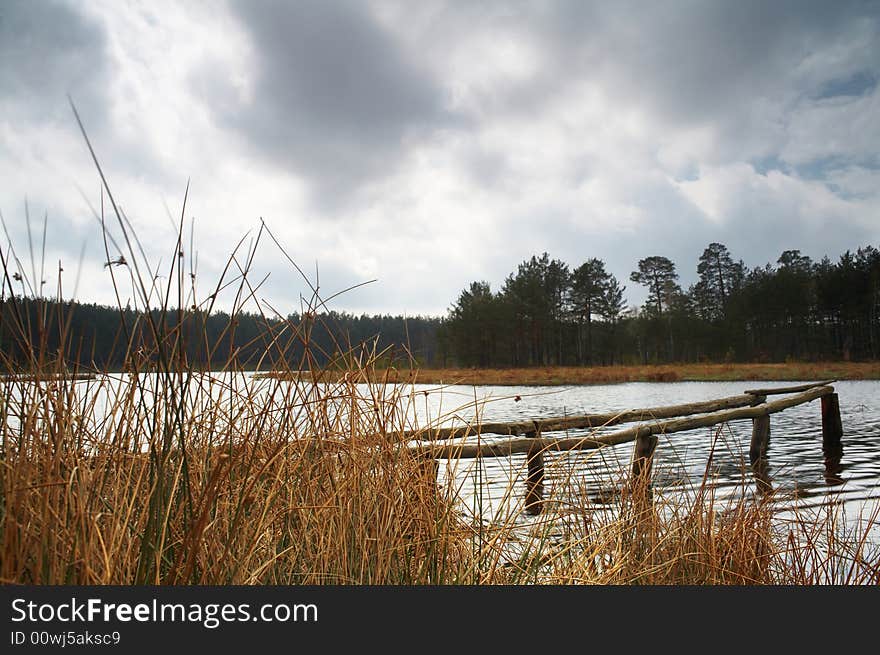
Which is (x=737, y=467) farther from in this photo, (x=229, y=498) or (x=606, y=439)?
(x=229, y=498)

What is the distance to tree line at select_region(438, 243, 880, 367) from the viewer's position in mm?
49594

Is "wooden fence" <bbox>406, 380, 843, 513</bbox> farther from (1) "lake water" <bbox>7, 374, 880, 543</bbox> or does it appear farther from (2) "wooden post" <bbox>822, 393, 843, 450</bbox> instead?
(1) "lake water" <bbox>7, 374, 880, 543</bbox>

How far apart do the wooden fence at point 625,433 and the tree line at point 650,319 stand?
36452mm

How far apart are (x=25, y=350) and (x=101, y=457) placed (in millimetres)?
403

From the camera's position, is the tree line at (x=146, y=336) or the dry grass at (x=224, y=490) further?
the tree line at (x=146, y=336)

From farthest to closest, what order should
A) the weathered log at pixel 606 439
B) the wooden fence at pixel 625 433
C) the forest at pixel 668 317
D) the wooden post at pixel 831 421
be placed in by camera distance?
the forest at pixel 668 317 → the wooden post at pixel 831 421 → the weathered log at pixel 606 439 → the wooden fence at pixel 625 433

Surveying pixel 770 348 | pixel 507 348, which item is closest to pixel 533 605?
pixel 507 348

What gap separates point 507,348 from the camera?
57.3m

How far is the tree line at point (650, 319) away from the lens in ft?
163

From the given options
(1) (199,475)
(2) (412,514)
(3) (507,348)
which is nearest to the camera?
(1) (199,475)

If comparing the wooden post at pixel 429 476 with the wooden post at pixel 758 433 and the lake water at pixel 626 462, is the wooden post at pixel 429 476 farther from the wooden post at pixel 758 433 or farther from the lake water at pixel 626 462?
the wooden post at pixel 758 433

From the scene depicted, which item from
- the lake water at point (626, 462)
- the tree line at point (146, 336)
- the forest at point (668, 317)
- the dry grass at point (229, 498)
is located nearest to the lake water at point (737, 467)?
the lake water at point (626, 462)

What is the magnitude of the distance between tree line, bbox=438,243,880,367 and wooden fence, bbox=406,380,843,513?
3645cm

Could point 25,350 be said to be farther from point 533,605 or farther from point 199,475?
point 533,605
